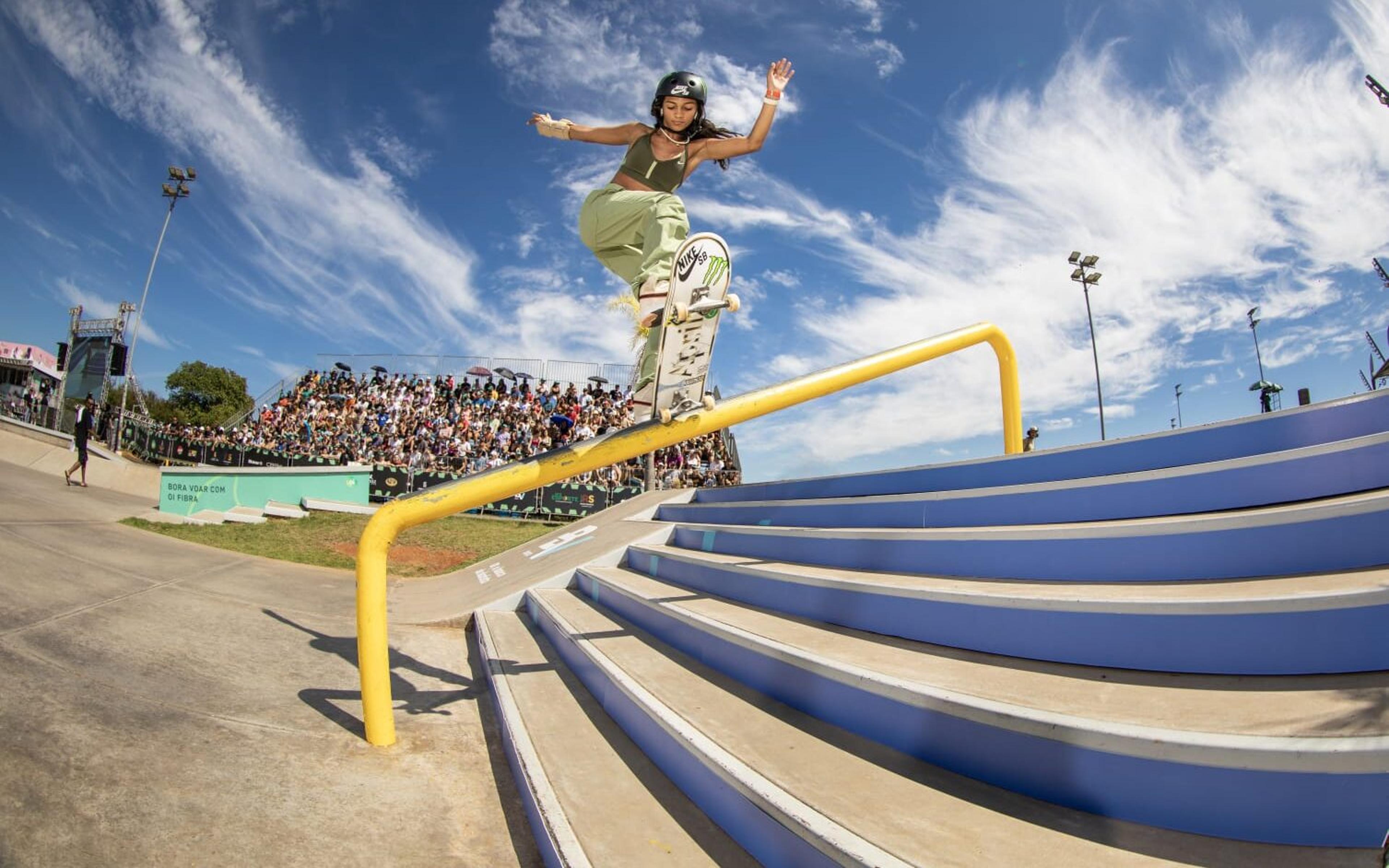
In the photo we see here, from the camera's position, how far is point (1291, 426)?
2.44 m

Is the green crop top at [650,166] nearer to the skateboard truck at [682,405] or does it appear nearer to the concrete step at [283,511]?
the skateboard truck at [682,405]

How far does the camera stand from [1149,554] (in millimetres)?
2061

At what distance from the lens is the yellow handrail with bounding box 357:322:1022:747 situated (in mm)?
2809

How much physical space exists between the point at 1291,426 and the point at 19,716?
5.03 m

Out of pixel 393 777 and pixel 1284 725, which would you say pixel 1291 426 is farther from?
pixel 393 777

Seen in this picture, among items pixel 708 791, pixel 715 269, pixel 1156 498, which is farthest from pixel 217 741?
pixel 1156 498

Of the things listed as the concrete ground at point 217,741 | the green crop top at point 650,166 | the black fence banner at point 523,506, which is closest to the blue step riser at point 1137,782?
the concrete ground at point 217,741

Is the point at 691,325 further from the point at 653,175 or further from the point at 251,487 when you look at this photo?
the point at 251,487

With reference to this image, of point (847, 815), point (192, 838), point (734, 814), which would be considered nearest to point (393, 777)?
point (192, 838)

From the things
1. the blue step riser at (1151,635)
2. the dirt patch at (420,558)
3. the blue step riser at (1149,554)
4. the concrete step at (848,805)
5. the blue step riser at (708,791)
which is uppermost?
the blue step riser at (1149,554)

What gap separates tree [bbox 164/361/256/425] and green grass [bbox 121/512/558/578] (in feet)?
195

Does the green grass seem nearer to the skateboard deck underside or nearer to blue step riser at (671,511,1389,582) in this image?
the skateboard deck underside

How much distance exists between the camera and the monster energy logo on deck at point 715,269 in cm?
308

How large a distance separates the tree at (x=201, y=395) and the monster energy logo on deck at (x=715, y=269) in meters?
70.1
